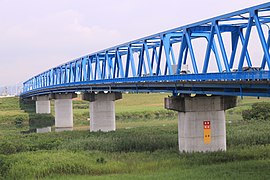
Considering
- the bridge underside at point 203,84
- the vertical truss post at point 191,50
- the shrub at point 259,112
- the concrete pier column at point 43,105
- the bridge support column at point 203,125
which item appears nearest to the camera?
the bridge underside at point 203,84

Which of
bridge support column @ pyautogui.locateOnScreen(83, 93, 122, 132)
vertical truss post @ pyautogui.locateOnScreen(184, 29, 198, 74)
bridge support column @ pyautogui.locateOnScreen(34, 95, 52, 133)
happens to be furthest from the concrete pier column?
vertical truss post @ pyautogui.locateOnScreen(184, 29, 198, 74)

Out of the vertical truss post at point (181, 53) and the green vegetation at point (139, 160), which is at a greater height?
the vertical truss post at point (181, 53)

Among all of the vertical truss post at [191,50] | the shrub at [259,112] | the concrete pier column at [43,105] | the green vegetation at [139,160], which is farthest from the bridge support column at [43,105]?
the vertical truss post at [191,50]

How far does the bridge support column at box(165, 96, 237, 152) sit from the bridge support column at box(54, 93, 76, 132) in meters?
44.3

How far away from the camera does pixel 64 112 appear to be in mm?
82812

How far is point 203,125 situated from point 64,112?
48.0 meters

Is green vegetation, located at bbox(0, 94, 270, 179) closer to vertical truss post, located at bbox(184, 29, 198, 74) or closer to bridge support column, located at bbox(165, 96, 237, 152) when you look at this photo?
bridge support column, located at bbox(165, 96, 237, 152)

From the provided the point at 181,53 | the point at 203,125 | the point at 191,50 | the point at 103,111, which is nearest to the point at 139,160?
the point at 203,125

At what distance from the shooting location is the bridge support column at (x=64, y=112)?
81.4 m

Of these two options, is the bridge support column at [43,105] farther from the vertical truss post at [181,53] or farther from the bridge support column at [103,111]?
the vertical truss post at [181,53]

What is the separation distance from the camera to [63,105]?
8388 centimetres

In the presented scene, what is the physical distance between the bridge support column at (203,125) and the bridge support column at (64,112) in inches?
1743

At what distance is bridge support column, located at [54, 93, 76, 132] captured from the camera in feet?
267

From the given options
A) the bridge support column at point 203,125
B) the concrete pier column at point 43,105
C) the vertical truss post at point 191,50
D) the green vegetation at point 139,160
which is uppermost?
the vertical truss post at point 191,50
